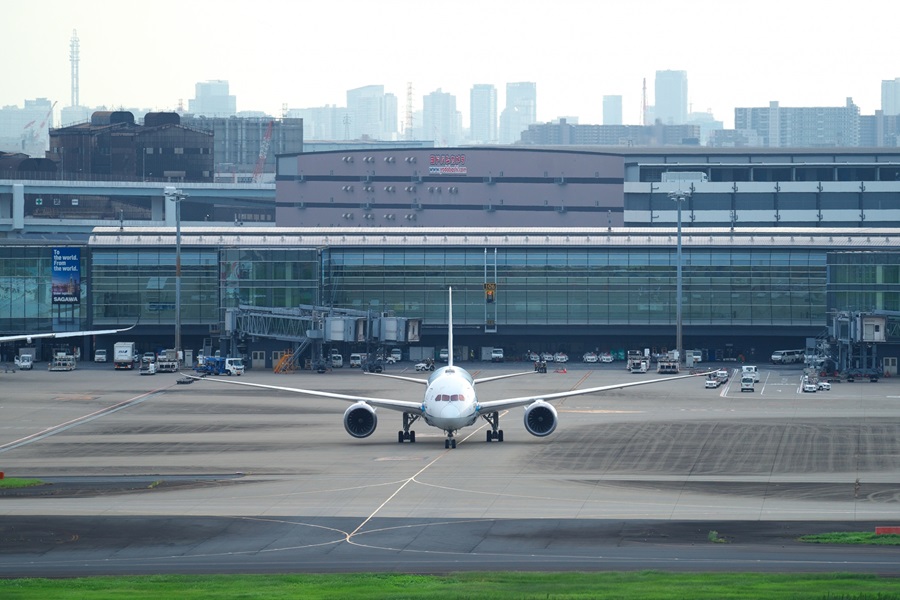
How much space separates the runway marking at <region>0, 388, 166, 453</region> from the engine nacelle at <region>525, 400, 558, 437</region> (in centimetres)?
3235

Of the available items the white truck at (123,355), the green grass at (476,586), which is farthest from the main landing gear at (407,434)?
the white truck at (123,355)

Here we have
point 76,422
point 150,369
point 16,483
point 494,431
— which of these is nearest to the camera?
point 16,483

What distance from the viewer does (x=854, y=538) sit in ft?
162

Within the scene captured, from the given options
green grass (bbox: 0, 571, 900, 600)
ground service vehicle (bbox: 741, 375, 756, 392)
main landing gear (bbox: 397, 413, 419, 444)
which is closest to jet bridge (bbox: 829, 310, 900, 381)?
ground service vehicle (bbox: 741, 375, 756, 392)

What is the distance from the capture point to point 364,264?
16612 centimetres

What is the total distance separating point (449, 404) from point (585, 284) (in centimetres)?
9213

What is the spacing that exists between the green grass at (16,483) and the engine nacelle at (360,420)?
18640mm

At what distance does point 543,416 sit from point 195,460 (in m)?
20.2

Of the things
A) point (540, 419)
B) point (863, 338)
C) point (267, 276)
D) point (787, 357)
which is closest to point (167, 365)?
point (267, 276)

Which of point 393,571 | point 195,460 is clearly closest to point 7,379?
point 195,460

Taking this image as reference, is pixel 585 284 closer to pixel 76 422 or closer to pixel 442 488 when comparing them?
pixel 76 422

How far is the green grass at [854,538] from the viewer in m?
48.7

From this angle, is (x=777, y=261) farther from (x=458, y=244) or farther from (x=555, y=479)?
(x=555, y=479)

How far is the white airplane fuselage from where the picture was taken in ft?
244
